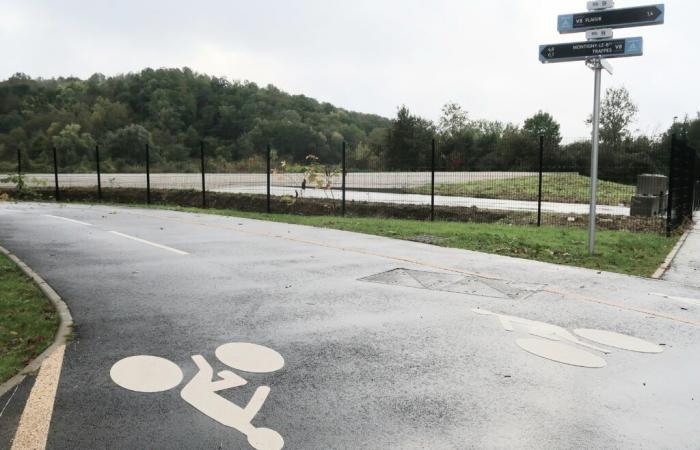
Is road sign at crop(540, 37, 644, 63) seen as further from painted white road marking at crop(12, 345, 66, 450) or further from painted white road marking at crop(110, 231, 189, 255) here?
painted white road marking at crop(12, 345, 66, 450)

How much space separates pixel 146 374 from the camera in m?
4.16

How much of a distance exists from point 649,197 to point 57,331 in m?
16.1

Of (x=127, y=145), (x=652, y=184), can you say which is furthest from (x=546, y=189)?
(x=127, y=145)

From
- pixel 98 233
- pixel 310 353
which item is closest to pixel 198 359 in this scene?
pixel 310 353

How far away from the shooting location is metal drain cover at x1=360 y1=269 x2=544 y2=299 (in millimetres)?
6953

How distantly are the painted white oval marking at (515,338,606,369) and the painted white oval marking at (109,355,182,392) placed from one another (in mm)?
3010

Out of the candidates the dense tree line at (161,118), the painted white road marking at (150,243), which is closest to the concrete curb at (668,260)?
the painted white road marking at (150,243)

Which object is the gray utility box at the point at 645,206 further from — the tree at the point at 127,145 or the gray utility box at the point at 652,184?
the tree at the point at 127,145

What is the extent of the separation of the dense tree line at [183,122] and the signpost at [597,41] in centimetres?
3653


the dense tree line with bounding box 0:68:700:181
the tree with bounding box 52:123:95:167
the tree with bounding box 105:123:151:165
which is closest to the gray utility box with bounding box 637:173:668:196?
the dense tree line with bounding box 0:68:700:181

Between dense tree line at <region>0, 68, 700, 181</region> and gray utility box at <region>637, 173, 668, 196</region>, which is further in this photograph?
dense tree line at <region>0, 68, 700, 181</region>

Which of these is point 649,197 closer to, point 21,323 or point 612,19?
point 612,19

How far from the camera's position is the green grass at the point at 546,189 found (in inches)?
870

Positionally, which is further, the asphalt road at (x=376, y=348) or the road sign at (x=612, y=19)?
the road sign at (x=612, y=19)
